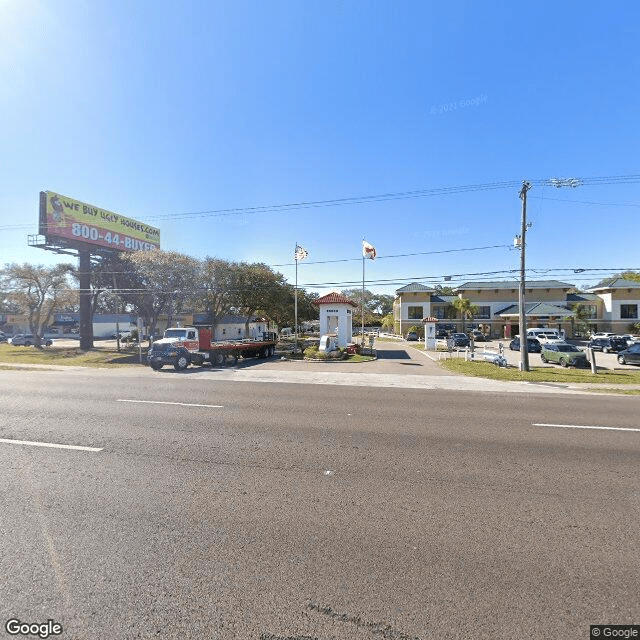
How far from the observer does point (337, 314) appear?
30.0 meters

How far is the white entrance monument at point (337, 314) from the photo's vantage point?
97.3 ft

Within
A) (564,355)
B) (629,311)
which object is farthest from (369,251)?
(629,311)

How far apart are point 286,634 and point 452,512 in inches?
98.9

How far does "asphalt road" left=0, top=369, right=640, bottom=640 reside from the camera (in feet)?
8.81

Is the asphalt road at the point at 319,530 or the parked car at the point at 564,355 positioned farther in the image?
the parked car at the point at 564,355

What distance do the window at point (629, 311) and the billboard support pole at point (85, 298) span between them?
238 feet

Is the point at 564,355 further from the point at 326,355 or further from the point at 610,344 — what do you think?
the point at 326,355

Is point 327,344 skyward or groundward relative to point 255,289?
groundward

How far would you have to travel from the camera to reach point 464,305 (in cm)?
5672

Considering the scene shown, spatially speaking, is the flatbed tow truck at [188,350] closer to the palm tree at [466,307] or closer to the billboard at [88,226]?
the billboard at [88,226]

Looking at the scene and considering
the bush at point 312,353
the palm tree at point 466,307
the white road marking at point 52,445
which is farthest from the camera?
the palm tree at point 466,307

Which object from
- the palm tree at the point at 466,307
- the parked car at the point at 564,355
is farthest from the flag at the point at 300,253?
the palm tree at the point at 466,307

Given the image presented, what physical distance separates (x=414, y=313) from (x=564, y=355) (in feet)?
125

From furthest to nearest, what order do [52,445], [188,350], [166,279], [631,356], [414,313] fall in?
1. [414,313]
2. [166,279]
3. [631,356]
4. [188,350]
5. [52,445]
